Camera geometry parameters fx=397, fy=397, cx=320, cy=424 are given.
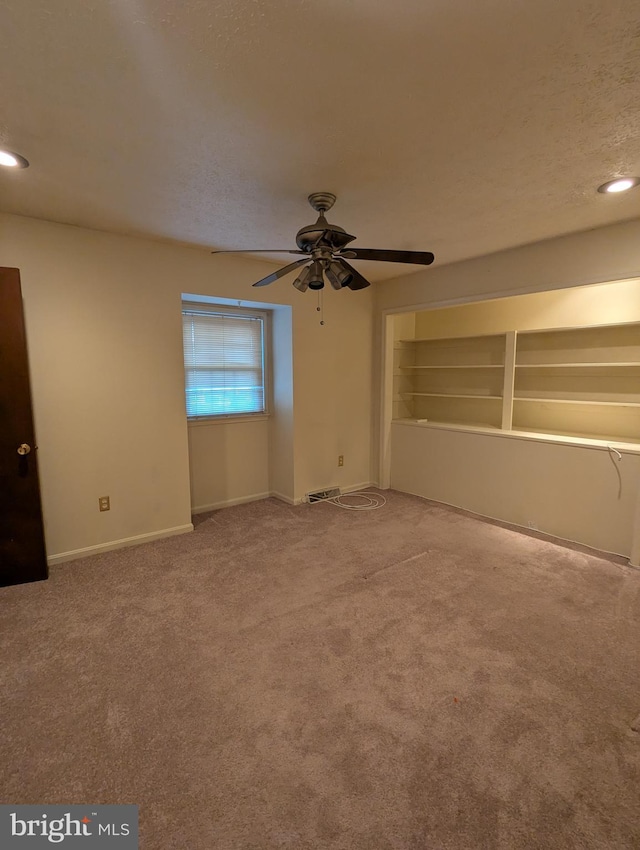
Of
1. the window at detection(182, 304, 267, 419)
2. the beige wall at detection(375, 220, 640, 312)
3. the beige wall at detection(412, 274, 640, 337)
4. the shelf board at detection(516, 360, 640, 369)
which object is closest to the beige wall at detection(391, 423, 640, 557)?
the shelf board at detection(516, 360, 640, 369)

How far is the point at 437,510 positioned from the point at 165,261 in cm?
339

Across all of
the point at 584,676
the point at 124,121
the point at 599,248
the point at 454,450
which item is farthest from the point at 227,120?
the point at 454,450

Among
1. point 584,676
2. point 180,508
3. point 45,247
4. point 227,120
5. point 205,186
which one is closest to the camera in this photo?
point 227,120

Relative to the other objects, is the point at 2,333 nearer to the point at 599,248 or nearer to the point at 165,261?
the point at 165,261

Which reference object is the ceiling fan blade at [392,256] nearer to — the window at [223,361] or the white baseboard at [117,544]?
the window at [223,361]

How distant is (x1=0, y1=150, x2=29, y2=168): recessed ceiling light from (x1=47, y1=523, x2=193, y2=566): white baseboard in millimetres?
2521

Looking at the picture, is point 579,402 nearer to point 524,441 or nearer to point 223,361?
point 524,441

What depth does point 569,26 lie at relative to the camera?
1.21 m

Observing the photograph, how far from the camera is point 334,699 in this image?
1.73 metres

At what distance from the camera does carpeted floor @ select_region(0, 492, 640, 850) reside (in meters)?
1.28

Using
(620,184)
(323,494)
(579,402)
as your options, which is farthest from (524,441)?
(323,494)

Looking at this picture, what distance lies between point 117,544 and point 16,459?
1.01 m

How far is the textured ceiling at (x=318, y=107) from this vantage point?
120 centimetres

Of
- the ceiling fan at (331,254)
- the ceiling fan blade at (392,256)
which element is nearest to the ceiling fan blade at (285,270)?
the ceiling fan at (331,254)
